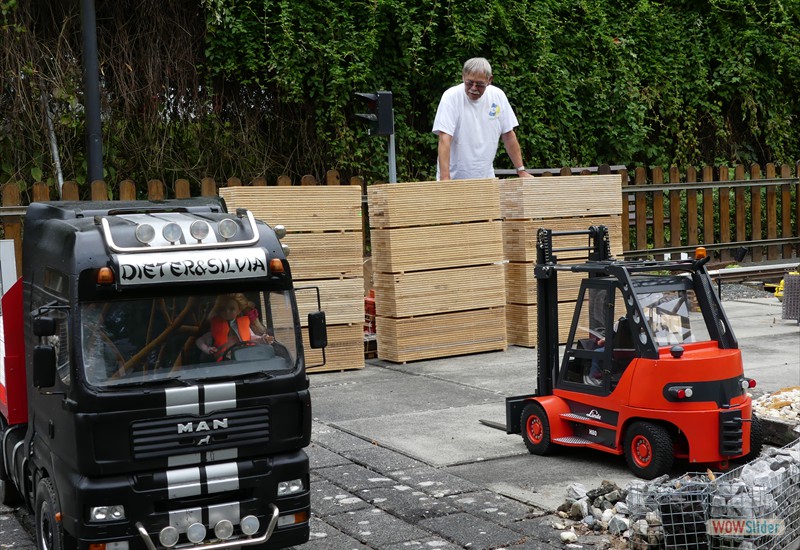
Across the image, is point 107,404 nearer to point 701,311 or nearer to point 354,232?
point 701,311

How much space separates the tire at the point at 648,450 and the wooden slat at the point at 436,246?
481 centimetres

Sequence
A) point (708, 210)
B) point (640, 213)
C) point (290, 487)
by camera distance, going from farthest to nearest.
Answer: point (708, 210)
point (640, 213)
point (290, 487)

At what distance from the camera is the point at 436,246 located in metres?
12.1

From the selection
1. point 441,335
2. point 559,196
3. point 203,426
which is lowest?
point 441,335

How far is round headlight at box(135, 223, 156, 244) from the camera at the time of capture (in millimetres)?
5699

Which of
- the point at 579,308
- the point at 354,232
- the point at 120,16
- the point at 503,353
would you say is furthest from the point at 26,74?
the point at 579,308

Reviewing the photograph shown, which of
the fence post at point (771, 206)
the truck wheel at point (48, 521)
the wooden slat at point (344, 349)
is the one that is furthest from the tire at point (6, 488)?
the fence post at point (771, 206)

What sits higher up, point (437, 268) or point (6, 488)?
point (437, 268)

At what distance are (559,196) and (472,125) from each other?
1388 millimetres

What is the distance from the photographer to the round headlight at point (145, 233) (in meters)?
5.70

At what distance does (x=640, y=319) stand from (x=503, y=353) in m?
5.21

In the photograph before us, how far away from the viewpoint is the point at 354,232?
11.9 meters

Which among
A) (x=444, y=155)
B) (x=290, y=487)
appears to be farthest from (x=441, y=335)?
(x=290, y=487)

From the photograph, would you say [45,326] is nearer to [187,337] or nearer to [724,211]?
[187,337]
